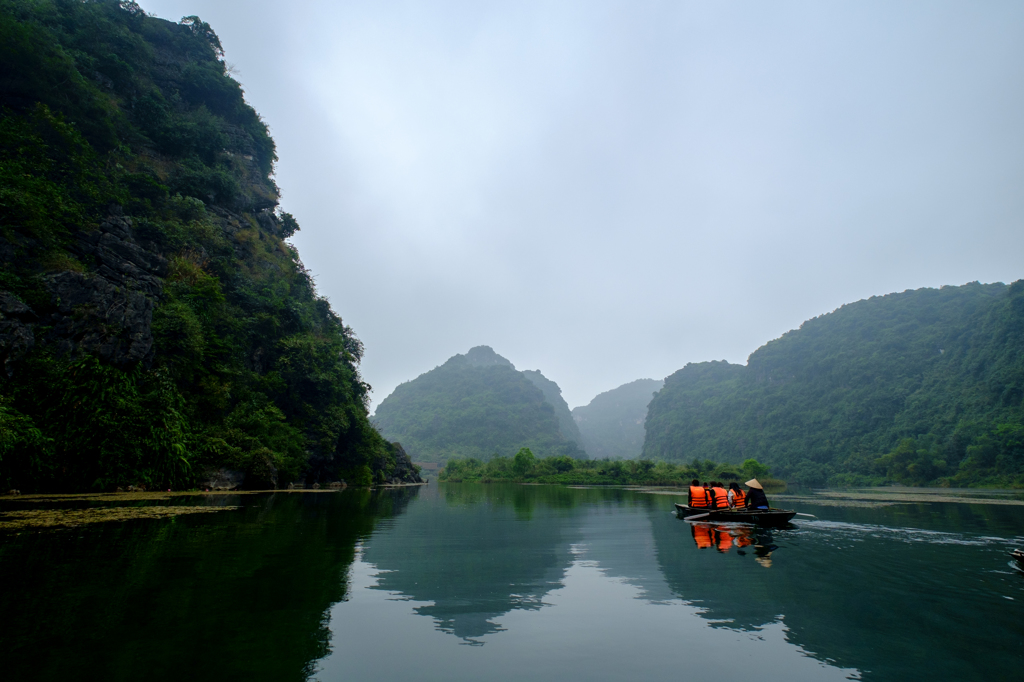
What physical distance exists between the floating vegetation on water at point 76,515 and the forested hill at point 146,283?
4.50 metres

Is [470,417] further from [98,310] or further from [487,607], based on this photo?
[487,607]

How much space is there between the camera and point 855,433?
84812 mm

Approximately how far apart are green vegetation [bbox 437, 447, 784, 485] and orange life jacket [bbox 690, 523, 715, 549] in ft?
144

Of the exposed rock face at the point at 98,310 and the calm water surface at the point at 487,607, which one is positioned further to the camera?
the exposed rock face at the point at 98,310

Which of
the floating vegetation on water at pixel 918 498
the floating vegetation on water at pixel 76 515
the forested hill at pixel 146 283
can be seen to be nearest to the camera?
the floating vegetation on water at pixel 76 515

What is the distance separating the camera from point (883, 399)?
85.1 m

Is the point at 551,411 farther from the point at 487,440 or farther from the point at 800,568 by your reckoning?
the point at 800,568

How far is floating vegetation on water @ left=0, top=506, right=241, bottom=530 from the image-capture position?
1033 centimetres

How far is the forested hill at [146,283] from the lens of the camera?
18.4m

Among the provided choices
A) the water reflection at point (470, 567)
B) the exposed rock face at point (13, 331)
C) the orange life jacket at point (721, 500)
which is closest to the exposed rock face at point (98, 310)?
the exposed rock face at point (13, 331)

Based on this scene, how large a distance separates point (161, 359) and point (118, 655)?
2287 cm

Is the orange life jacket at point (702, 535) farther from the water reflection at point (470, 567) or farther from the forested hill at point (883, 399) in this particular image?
the forested hill at point (883, 399)

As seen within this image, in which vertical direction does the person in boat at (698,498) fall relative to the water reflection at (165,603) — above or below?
above

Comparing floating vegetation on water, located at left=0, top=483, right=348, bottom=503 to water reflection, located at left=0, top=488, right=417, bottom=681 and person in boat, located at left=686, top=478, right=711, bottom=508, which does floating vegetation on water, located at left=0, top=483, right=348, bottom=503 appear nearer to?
water reflection, located at left=0, top=488, right=417, bottom=681
